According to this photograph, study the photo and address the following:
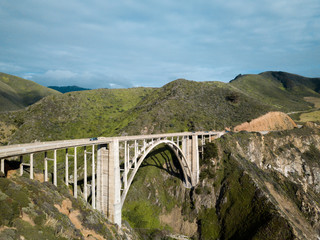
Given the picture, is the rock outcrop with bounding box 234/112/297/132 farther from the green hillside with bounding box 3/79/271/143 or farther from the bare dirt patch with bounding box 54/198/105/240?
the bare dirt patch with bounding box 54/198/105/240

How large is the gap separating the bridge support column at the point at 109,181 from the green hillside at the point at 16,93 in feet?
474

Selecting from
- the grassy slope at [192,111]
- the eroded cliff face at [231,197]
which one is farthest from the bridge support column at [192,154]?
the grassy slope at [192,111]

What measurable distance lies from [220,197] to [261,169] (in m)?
18.9

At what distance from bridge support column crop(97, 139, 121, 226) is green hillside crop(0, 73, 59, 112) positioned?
474ft

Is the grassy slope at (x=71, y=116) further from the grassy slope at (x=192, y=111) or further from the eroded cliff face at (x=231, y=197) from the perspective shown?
the eroded cliff face at (x=231, y=197)

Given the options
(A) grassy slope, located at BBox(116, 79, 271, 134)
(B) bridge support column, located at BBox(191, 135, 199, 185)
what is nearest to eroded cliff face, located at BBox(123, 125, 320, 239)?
(B) bridge support column, located at BBox(191, 135, 199, 185)

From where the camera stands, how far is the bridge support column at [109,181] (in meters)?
25.6

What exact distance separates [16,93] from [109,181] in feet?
632

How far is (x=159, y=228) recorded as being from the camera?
4103 cm

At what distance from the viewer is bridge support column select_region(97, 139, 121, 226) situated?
84.0ft

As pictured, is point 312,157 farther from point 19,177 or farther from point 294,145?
point 19,177

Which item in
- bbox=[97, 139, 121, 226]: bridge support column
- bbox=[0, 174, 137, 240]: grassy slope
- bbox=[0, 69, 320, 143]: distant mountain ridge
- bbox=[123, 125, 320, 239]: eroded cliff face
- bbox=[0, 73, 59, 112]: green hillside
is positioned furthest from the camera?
bbox=[0, 73, 59, 112]: green hillside

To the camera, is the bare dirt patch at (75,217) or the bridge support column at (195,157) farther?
the bridge support column at (195,157)

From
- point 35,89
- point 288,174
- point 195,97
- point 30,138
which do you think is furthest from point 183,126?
point 35,89
